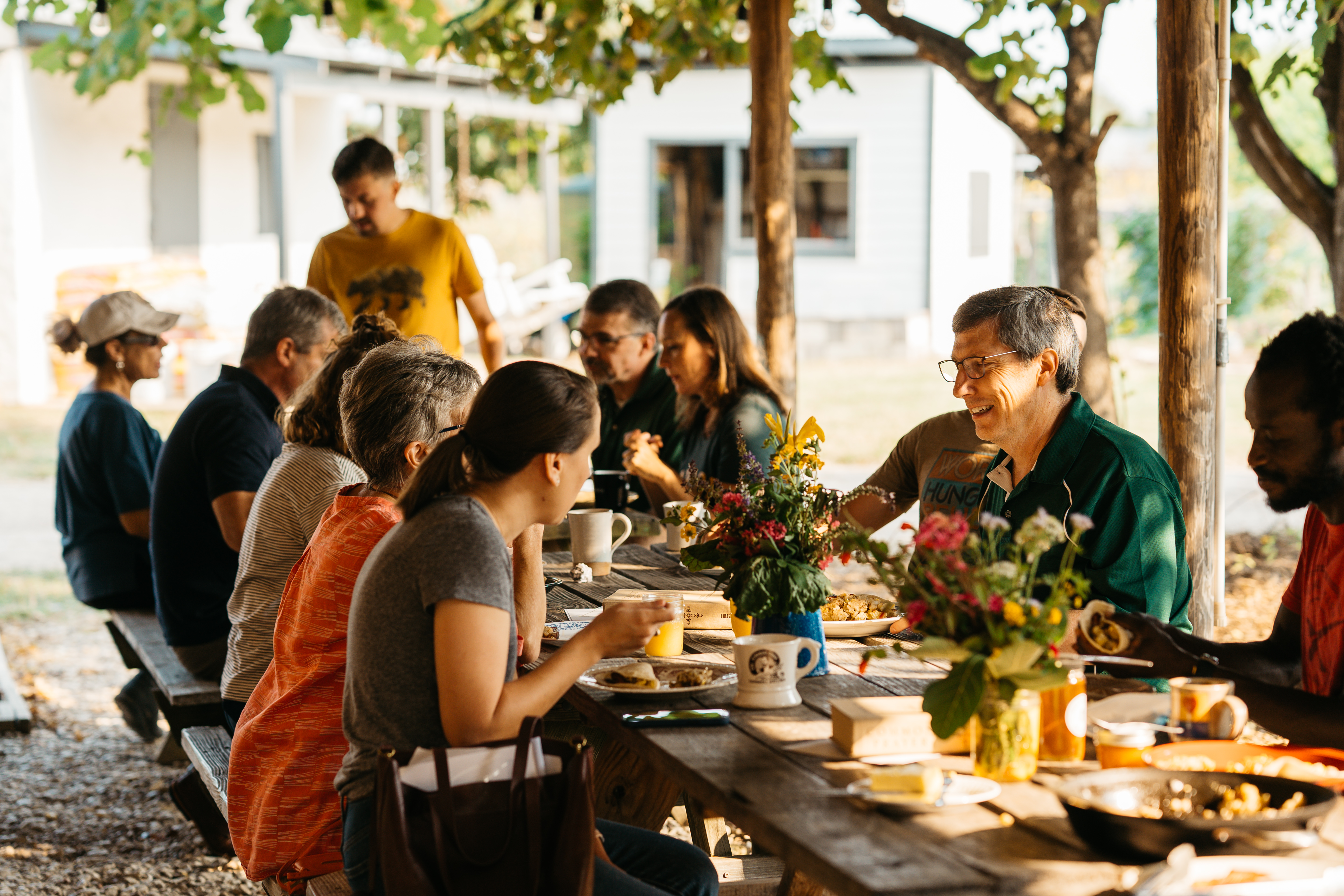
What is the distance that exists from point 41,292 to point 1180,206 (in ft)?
40.4

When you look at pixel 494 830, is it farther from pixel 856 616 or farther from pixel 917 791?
pixel 856 616

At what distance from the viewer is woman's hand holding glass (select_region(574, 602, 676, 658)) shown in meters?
2.15

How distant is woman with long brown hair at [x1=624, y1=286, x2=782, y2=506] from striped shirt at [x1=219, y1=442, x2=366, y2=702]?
1282 mm

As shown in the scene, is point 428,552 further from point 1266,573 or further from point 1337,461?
point 1266,573

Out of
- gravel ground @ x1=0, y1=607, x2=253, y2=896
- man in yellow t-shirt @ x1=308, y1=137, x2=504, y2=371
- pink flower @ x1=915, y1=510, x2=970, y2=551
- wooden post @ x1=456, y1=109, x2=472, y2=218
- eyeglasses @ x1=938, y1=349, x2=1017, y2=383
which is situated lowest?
gravel ground @ x1=0, y1=607, x2=253, y2=896

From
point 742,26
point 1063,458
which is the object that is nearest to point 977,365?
point 1063,458

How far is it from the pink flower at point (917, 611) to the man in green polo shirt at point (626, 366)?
2903mm

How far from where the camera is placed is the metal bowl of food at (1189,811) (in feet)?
4.99

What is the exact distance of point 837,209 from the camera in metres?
17.5

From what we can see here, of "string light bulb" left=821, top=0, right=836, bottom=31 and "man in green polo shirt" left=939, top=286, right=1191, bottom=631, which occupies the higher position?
"string light bulb" left=821, top=0, right=836, bottom=31

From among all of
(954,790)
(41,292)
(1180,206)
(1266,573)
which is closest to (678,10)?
(1180,206)

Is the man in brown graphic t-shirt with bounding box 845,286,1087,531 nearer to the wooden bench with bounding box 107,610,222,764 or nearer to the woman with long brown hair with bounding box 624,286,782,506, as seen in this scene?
the woman with long brown hair with bounding box 624,286,782,506

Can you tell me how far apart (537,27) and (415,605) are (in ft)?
17.5

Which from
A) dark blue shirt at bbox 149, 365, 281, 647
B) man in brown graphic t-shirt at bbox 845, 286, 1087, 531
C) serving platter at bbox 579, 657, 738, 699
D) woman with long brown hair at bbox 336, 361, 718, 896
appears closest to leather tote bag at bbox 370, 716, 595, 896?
woman with long brown hair at bbox 336, 361, 718, 896
